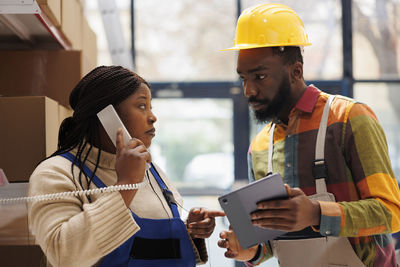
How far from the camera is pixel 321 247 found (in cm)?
160

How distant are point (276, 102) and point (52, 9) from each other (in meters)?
0.91

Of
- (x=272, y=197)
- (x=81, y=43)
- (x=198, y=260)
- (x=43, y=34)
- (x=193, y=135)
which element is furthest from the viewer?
(x=193, y=135)

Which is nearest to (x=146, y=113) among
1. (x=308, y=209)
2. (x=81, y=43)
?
(x=308, y=209)

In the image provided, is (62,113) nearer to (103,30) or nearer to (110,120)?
(110,120)

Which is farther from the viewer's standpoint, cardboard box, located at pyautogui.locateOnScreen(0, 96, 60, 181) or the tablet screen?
cardboard box, located at pyautogui.locateOnScreen(0, 96, 60, 181)

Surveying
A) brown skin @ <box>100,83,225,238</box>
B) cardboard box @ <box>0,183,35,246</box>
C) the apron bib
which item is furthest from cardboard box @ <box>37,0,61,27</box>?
the apron bib

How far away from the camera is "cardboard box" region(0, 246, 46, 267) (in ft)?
5.16

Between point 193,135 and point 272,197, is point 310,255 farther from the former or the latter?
point 193,135

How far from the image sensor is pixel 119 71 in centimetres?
143

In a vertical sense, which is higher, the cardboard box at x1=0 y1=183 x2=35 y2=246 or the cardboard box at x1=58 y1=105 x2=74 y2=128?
the cardboard box at x1=58 y1=105 x2=74 y2=128

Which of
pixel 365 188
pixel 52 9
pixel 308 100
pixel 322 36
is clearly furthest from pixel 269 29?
pixel 322 36

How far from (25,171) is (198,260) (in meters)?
0.67

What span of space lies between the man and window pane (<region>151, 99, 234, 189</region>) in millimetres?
2847

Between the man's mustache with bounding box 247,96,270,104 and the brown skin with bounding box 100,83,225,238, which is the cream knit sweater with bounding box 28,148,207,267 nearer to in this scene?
the brown skin with bounding box 100,83,225,238
